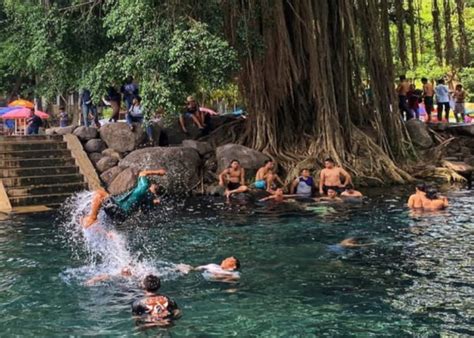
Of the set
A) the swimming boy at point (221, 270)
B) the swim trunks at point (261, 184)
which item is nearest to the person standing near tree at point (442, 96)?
the swim trunks at point (261, 184)

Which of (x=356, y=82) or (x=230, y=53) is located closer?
(x=230, y=53)

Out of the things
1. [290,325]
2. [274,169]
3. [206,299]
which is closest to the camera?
[290,325]

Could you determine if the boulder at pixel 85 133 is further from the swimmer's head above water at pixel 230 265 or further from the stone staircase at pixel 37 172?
the swimmer's head above water at pixel 230 265

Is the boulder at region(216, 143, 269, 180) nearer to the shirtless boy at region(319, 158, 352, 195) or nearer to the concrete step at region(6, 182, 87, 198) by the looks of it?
the shirtless boy at region(319, 158, 352, 195)

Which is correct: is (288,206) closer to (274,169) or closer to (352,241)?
(274,169)

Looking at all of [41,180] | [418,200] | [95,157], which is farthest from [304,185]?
[41,180]

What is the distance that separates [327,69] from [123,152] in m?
5.17

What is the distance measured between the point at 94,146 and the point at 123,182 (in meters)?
2.00

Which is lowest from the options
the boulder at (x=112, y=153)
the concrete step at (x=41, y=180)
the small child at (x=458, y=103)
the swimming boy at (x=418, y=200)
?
the swimming boy at (x=418, y=200)

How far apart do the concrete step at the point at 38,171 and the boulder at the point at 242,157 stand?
3.24 m

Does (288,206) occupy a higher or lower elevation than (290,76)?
lower

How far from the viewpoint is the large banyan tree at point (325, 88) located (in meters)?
14.8

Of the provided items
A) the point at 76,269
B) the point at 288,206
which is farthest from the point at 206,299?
the point at 288,206

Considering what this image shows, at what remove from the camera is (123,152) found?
15.0 meters
